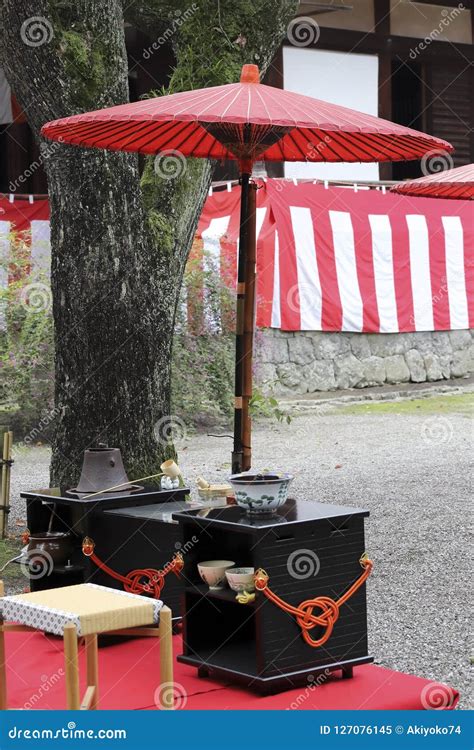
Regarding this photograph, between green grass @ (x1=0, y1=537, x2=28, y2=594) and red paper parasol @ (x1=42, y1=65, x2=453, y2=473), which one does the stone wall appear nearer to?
green grass @ (x1=0, y1=537, x2=28, y2=594)

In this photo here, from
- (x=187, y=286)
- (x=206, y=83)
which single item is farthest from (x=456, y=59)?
(x=206, y=83)

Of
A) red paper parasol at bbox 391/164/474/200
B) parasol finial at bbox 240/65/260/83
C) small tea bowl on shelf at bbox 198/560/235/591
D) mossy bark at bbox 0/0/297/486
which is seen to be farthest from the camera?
red paper parasol at bbox 391/164/474/200

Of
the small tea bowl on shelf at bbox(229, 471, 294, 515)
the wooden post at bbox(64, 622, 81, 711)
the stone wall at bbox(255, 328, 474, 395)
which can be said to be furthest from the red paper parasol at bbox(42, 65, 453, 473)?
the stone wall at bbox(255, 328, 474, 395)

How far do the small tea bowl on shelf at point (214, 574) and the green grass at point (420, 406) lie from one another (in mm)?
8716

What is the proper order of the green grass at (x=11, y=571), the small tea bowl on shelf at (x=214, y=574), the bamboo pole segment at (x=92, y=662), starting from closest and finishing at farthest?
the bamboo pole segment at (x=92, y=662), the small tea bowl on shelf at (x=214, y=574), the green grass at (x=11, y=571)

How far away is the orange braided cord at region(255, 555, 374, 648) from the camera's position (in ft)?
12.3

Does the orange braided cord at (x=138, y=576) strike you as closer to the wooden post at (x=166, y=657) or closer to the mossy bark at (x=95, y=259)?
Result: the wooden post at (x=166, y=657)

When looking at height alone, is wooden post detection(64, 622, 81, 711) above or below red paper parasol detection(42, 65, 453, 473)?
below

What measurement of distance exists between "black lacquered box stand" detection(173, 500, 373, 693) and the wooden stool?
0.38m

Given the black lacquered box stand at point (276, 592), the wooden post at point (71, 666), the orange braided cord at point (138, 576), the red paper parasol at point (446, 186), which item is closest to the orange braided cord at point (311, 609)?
the black lacquered box stand at point (276, 592)

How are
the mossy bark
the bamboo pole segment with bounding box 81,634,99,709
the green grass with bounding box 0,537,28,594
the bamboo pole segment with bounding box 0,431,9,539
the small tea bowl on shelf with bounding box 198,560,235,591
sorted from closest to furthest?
1. the bamboo pole segment with bounding box 81,634,99,709
2. the small tea bowl on shelf with bounding box 198,560,235,591
3. the green grass with bounding box 0,537,28,594
4. the mossy bark
5. the bamboo pole segment with bounding box 0,431,9,539

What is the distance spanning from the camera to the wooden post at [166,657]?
3455 mm

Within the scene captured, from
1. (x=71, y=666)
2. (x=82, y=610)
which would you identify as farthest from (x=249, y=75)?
(x=71, y=666)

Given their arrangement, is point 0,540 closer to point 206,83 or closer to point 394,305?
point 206,83
